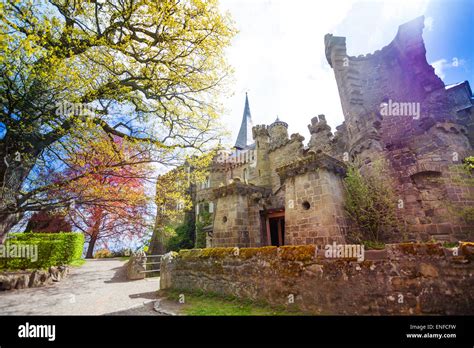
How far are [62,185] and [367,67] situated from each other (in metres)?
16.3

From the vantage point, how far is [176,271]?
770cm

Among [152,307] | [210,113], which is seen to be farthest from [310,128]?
[152,307]

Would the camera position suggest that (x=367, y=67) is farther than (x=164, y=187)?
Yes

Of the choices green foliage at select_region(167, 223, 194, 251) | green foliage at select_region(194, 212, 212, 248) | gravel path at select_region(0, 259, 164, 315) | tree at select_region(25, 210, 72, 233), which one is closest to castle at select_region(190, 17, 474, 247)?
gravel path at select_region(0, 259, 164, 315)

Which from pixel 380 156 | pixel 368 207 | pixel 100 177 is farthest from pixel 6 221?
pixel 380 156

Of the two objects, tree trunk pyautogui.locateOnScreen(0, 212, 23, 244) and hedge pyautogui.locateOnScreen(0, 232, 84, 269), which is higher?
tree trunk pyautogui.locateOnScreen(0, 212, 23, 244)

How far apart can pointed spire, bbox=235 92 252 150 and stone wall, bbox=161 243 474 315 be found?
23.6 meters

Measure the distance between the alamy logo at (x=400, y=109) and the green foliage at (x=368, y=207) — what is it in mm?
4378

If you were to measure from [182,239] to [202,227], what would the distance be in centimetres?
389

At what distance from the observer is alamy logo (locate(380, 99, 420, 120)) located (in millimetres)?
9769

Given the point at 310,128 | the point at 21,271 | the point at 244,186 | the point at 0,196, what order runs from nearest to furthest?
1. the point at 0,196
2. the point at 244,186
3. the point at 21,271
4. the point at 310,128

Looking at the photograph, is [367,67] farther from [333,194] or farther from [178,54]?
[178,54]
